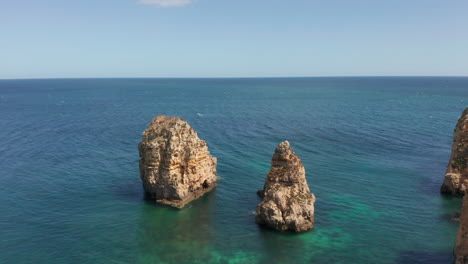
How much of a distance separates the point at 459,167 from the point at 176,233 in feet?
142

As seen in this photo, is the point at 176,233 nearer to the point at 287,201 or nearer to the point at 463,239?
the point at 287,201

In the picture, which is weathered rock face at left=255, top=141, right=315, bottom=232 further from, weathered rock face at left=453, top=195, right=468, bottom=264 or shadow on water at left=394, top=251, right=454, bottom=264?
weathered rock face at left=453, top=195, right=468, bottom=264

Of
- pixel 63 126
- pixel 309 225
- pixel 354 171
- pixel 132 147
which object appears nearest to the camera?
pixel 309 225

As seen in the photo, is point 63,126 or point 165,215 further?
point 63,126

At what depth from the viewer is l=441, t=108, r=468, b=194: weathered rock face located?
53.2 metres

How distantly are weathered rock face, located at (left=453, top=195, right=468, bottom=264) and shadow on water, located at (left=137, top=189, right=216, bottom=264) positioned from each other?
79.7ft

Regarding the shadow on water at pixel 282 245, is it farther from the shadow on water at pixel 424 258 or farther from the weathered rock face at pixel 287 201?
the shadow on water at pixel 424 258

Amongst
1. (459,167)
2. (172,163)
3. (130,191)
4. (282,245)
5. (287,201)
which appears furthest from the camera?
(130,191)

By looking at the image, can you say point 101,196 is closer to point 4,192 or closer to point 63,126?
point 4,192

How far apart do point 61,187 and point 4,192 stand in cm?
814

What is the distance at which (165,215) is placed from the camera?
157 ft

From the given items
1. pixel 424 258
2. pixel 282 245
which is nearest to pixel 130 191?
pixel 282 245

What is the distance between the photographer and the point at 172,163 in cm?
5044

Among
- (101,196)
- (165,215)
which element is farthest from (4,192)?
(165,215)
